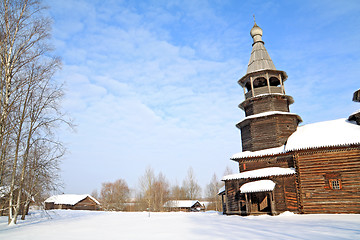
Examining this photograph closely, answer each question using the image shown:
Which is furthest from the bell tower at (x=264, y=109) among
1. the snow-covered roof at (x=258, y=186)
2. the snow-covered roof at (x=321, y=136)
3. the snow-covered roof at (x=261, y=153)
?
the snow-covered roof at (x=258, y=186)

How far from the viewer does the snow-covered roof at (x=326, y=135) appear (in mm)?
19531

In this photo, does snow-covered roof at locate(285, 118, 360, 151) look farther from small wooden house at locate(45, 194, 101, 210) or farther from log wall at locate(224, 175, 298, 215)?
small wooden house at locate(45, 194, 101, 210)

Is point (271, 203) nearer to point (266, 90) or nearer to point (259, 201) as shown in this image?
point (259, 201)

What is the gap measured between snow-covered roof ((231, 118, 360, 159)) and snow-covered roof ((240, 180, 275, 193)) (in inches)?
110

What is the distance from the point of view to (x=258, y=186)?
68.1ft

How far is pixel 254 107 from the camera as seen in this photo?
25.4 m

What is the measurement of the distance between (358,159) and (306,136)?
404 centimetres

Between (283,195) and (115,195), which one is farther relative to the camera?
(115,195)

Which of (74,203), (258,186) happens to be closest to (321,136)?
(258,186)

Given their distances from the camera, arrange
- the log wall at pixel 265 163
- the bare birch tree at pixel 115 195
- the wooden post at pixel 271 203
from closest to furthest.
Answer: the wooden post at pixel 271 203
the log wall at pixel 265 163
the bare birch tree at pixel 115 195

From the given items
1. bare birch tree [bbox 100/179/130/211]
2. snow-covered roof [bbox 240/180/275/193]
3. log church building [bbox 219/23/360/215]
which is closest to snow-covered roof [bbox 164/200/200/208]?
bare birch tree [bbox 100/179/130/211]

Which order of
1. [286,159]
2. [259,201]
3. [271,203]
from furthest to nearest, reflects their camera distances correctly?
[259,201]
[286,159]
[271,203]

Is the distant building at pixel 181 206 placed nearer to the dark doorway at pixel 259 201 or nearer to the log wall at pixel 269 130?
the dark doorway at pixel 259 201

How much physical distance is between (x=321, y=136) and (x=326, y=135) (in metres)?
0.37
